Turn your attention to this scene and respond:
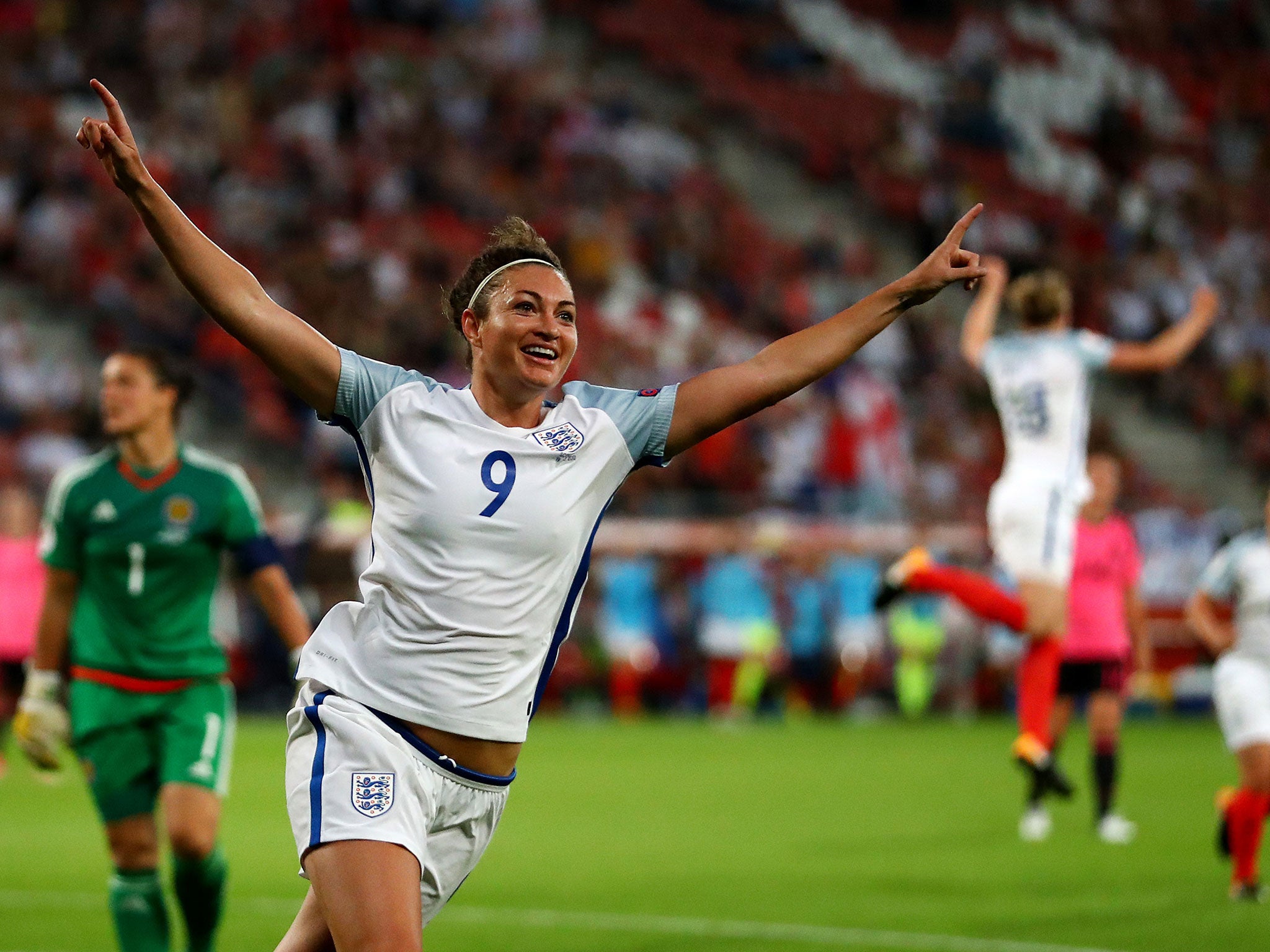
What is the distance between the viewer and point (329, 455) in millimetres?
20703

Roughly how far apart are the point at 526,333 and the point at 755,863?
628 cm

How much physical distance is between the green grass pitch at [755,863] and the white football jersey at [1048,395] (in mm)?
2182

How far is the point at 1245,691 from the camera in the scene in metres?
8.85

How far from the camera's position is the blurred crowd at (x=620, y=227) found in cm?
2136

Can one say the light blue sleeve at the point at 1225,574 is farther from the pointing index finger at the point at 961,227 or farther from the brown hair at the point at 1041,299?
the pointing index finger at the point at 961,227

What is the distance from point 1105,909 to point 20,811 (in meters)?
7.64

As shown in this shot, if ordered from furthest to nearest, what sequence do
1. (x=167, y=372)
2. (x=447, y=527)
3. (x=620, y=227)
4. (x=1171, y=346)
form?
(x=620, y=227) → (x=1171, y=346) → (x=167, y=372) → (x=447, y=527)

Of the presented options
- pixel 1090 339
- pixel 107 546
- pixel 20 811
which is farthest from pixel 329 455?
pixel 107 546

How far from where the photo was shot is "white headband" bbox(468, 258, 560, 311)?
4.73 metres

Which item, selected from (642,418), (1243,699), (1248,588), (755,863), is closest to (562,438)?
(642,418)

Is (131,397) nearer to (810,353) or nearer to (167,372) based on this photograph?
(167,372)

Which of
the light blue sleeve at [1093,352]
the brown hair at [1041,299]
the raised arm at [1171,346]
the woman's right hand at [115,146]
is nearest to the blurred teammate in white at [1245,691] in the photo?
the raised arm at [1171,346]

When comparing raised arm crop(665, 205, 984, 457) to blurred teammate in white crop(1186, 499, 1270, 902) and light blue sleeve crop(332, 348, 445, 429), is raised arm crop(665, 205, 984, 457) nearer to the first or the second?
light blue sleeve crop(332, 348, 445, 429)

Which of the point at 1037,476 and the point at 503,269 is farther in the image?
the point at 1037,476
